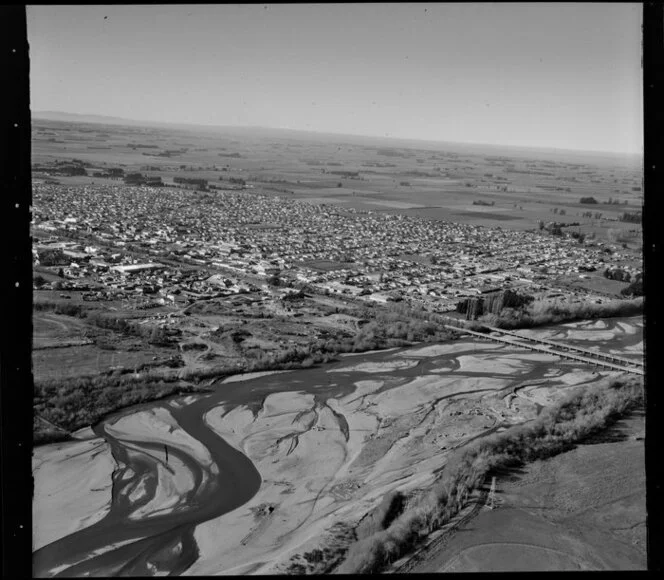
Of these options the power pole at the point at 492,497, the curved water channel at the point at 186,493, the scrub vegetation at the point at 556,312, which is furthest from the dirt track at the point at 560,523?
the scrub vegetation at the point at 556,312

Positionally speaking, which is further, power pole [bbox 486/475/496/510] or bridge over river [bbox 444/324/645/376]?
bridge over river [bbox 444/324/645/376]

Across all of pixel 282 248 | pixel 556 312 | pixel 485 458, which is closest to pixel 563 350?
pixel 556 312

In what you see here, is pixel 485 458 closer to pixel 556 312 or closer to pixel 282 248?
pixel 556 312

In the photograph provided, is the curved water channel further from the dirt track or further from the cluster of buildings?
the cluster of buildings

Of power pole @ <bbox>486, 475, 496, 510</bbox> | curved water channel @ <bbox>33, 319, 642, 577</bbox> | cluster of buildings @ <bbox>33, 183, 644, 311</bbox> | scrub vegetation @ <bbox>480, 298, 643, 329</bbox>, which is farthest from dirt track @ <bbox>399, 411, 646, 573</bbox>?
cluster of buildings @ <bbox>33, 183, 644, 311</bbox>

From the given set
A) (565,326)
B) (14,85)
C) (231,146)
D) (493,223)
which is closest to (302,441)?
(14,85)

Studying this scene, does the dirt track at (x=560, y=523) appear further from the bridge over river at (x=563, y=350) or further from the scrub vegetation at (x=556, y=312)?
the scrub vegetation at (x=556, y=312)
